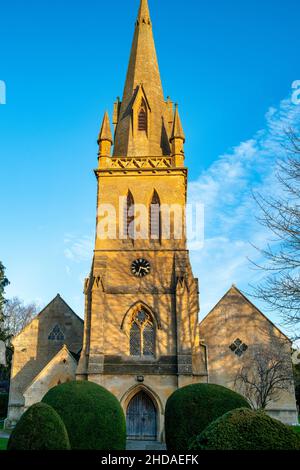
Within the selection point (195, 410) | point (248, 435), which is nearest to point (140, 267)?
point (195, 410)

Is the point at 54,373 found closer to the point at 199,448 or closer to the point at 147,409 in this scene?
the point at 147,409

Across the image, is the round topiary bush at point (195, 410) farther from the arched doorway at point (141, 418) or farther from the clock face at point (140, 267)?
the clock face at point (140, 267)

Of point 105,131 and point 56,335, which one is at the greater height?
point 105,131

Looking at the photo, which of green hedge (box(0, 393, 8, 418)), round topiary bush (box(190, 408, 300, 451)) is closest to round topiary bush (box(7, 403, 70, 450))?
round topiary bush (box(190, 408, 300, 451))

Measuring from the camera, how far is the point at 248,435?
739cm

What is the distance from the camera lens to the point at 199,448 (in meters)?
7.57

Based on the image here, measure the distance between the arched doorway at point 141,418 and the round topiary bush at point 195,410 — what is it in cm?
838

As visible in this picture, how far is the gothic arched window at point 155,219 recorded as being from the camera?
88.3 ft

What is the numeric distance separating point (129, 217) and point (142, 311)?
19.4ft

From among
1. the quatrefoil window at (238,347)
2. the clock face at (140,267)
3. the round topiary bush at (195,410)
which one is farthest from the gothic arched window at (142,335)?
the round topiary bush at (195,410)

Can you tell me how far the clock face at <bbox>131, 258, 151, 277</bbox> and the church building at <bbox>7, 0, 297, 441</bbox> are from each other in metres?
0.06

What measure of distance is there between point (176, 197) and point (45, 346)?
13.1 m

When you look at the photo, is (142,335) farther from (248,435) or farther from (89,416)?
(248,435)

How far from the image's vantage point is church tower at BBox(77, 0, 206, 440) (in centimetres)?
2308
